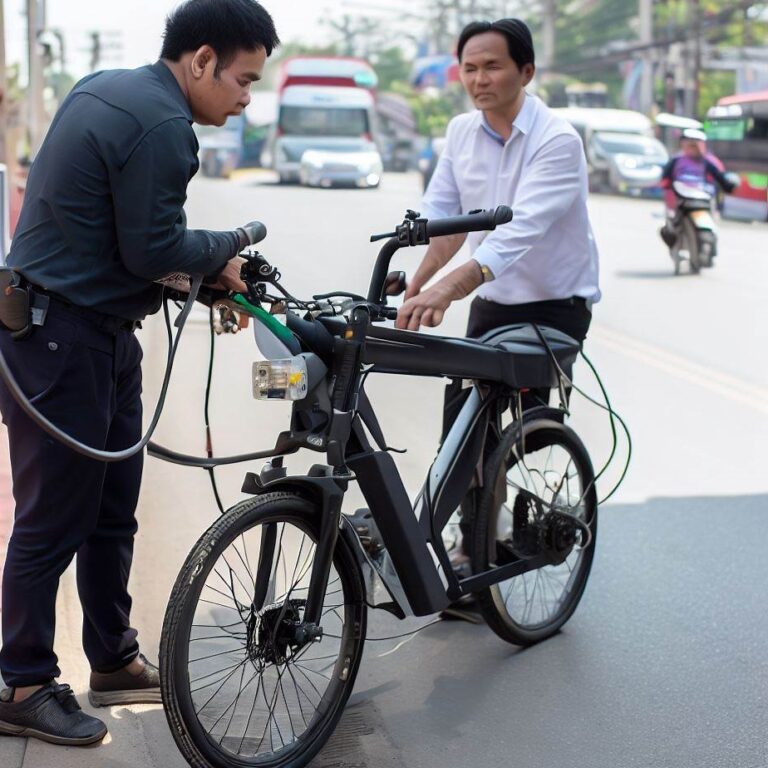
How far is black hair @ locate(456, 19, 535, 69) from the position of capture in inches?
183

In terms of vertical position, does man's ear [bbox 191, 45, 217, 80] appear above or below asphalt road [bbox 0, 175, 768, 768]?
above

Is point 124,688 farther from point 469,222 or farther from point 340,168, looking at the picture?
point 340,168

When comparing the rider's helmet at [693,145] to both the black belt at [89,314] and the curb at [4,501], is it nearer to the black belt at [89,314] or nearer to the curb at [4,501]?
the curb at [4,501]

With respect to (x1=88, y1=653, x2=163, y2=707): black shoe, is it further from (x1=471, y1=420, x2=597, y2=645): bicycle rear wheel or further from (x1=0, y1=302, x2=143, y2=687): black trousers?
(x1=471, y1=420, x2=597, y2=645): bicycle rear wheel

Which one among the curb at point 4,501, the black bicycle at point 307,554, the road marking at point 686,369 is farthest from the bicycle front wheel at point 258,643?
the road marking at point 686,369

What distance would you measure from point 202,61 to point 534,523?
200cm

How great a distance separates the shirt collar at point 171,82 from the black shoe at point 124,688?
166cm

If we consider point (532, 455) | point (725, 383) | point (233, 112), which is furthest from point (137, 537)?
point (725, 383)

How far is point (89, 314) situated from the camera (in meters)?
3.54

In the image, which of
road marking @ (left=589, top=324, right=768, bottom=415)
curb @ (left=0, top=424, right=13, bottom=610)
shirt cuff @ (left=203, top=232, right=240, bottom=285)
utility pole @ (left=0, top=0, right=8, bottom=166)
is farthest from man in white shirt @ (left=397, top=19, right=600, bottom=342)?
utility pole @ (left=0, top=0, right=8, bottom=166)

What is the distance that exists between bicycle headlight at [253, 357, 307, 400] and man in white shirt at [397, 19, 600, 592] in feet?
3.33

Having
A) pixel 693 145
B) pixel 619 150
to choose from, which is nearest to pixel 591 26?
pixel 619 150

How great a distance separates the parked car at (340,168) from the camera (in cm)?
3719

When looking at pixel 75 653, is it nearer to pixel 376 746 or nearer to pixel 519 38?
pixel 376 746
